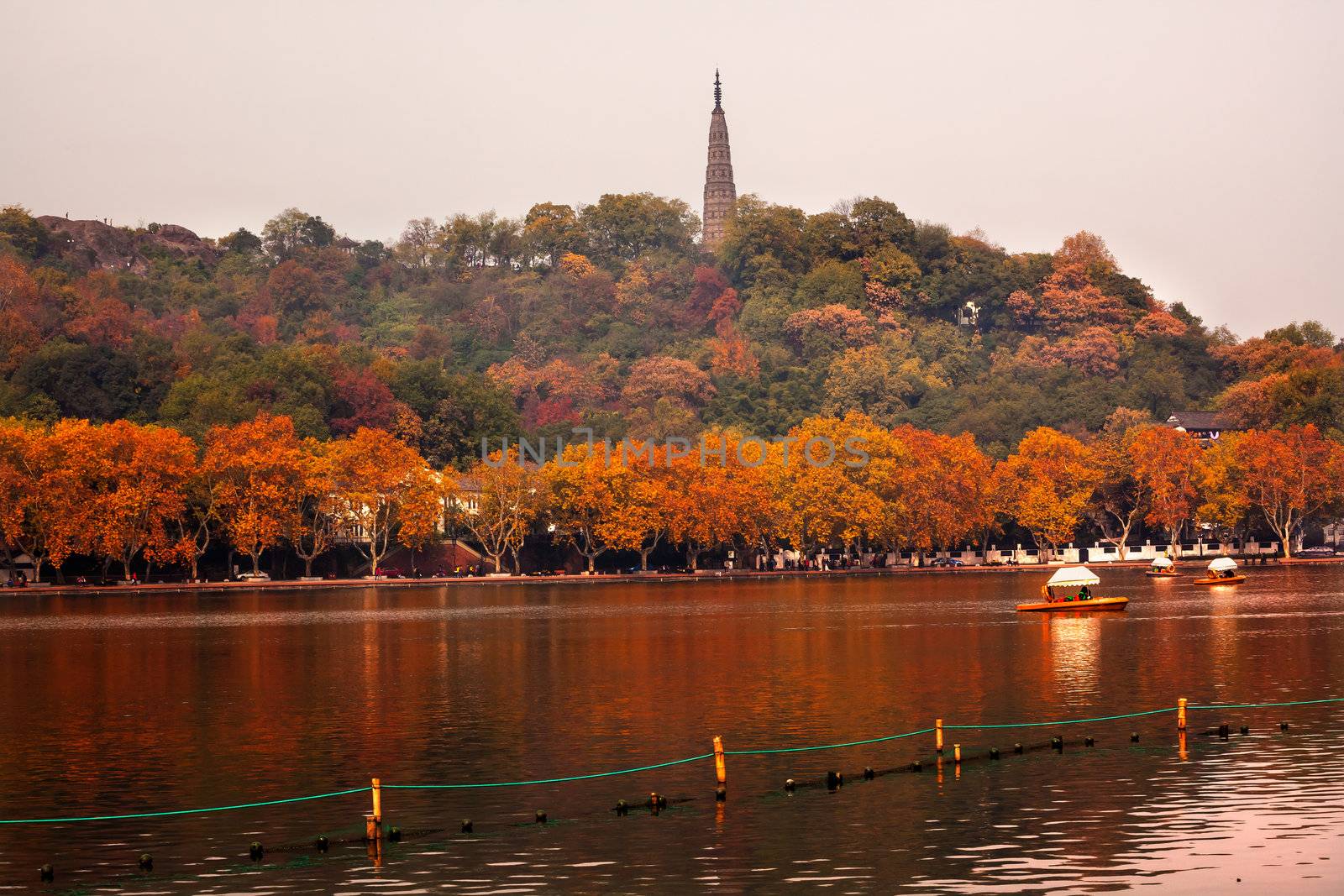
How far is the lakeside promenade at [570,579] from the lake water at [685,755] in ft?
125

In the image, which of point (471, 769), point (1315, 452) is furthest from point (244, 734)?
point (1315, 452)

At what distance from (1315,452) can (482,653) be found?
294 ft

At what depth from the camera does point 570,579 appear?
428 feet

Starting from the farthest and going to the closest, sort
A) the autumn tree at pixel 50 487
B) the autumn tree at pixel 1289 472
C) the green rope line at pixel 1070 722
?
the autumn tree at pixel 1289 472
the autumn tree at pixel 50 487
the green rope line at pixel 1070 722

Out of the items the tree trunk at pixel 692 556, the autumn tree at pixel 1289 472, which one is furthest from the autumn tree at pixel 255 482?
the autumn tree at pixel 1289 472

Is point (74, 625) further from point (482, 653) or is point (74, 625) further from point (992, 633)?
point (992, 633)

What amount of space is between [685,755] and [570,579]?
9541 cm

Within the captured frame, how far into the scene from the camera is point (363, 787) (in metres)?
31.3

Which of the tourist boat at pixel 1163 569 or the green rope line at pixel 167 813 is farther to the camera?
the tourist boat at pixel 1163 569

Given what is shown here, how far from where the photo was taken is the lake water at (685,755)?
80.2 ft

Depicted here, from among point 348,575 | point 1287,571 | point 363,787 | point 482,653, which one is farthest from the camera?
point 348,575

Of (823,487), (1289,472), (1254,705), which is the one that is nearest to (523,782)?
(1254,705)

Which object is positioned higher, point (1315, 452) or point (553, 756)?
point (1315, 452)

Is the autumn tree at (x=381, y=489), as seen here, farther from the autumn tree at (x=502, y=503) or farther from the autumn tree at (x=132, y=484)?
the autumn tree at (x=132, y=484)
